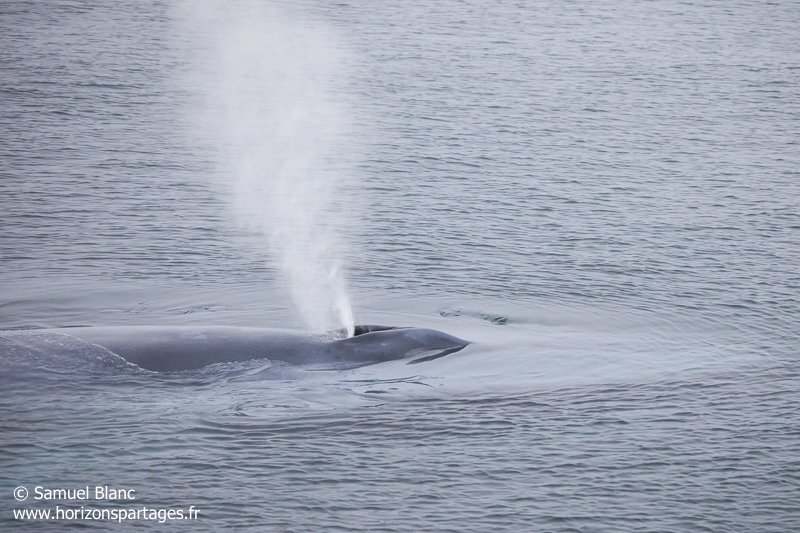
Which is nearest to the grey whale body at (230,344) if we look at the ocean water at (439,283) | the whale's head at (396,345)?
the whale's head at (396,345)

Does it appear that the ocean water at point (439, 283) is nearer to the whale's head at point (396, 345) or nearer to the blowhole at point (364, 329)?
the whale's head at point (396, 345)

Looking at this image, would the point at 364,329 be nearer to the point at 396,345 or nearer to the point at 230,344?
the point at 396,345

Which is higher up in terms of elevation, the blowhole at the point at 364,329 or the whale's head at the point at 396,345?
the blowhole at the point at 364,329

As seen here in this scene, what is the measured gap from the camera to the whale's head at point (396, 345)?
81.1ft

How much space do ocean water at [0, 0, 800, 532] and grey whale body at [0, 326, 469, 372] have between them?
51 centimetres

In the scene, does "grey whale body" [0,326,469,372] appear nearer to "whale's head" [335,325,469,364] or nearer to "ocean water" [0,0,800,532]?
"whale's head" [335,325,469,364]

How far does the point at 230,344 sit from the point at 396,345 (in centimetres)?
329

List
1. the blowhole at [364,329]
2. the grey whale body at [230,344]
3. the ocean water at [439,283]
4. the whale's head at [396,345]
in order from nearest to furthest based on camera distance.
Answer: the ocean water at [439,283], the grey whale body at [230,344], the whale's head at [396,345], the blowhole at [364,329]

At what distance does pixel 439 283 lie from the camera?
32.1 m

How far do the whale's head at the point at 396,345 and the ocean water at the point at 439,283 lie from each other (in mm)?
464

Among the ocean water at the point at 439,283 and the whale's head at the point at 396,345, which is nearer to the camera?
the ocean water at the point at 439,283

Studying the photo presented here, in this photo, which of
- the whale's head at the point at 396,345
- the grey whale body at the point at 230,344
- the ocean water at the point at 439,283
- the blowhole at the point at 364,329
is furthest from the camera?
the blowhole at the point at 364,329

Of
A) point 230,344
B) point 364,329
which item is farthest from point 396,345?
point 230,344

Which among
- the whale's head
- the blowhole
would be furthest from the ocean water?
the blowhole
